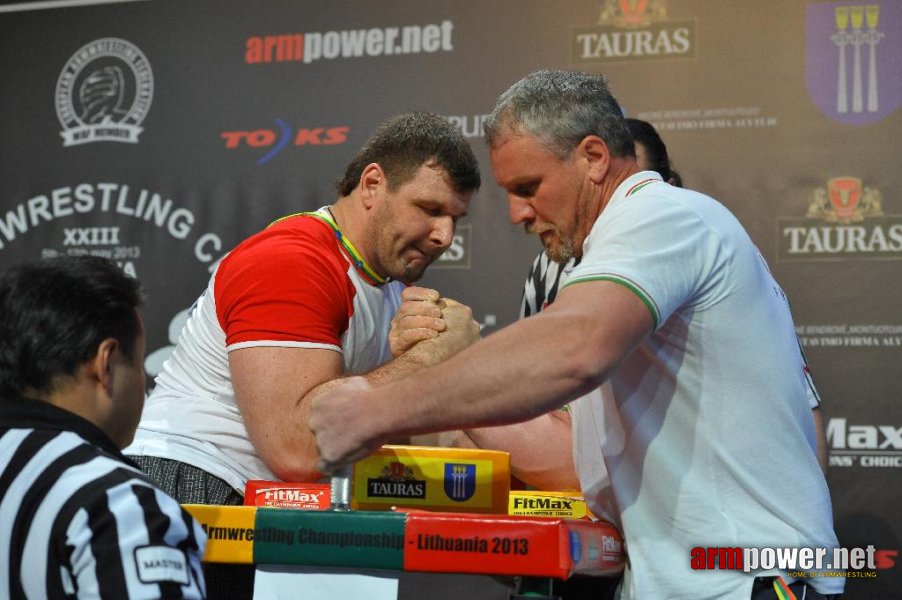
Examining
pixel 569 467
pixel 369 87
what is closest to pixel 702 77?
pixel 369 87

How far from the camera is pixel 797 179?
3.56 meters

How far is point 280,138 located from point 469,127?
0.79 m

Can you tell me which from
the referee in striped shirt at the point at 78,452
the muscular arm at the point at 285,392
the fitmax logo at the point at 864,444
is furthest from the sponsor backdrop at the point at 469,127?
the referee in striped shirt at the point at 78,452

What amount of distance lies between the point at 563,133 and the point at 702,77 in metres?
2.15

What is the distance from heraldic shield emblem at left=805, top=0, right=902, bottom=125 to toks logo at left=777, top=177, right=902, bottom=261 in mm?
262

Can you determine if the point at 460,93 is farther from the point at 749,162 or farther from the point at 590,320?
the point at 590,320

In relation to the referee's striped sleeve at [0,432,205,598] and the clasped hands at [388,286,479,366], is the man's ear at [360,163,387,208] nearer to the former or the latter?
the clasped hands at [388,286,479,366]

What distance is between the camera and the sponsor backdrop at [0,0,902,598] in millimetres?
3467

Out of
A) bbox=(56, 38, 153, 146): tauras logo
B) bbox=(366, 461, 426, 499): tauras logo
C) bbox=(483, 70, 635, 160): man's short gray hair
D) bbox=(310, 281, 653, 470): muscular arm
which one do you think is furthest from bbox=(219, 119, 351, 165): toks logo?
bbox=(310, 281, 653, 470): muscular arm

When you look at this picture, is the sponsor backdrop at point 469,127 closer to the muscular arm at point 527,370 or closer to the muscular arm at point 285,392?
the muscular arm at point 285,392

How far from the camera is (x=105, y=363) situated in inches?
53.2

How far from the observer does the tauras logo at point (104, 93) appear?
432 centimetres

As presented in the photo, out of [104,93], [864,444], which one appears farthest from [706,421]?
[104,93]

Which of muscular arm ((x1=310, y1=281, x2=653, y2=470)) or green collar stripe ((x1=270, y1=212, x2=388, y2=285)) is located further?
green collar stripe ((x1=270, y1=212, x2=388, y2=285))
